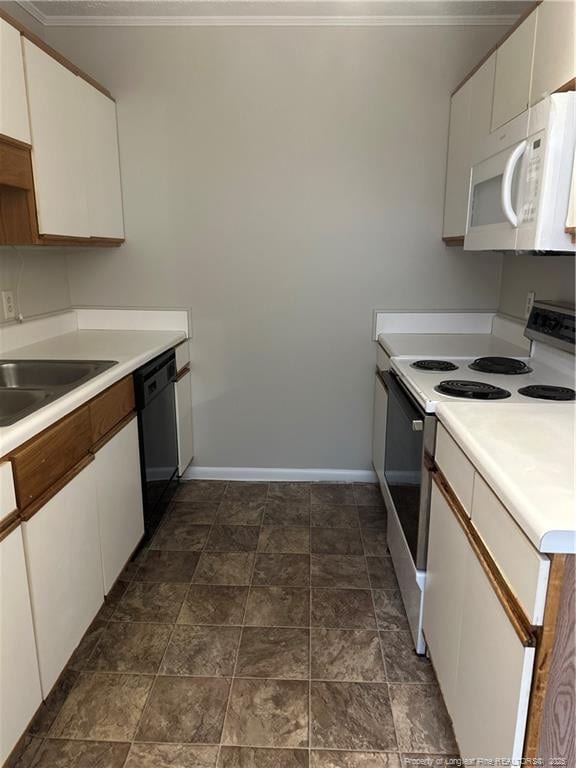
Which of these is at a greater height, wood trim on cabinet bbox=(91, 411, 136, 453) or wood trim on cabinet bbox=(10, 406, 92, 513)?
wood trim on cabinet bbox=(10, 406, 92, 513)

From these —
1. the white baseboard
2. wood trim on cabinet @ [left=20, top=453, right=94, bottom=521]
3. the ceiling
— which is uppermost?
the ceiling

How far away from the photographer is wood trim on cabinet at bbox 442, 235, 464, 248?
98.1 inches

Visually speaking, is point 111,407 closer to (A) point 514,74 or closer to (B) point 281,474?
(B) point 281,474

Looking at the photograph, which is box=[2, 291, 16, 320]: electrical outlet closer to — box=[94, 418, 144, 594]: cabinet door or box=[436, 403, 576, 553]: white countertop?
box=[94, 418, 144, 594]: cabinet door

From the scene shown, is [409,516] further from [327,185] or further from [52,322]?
[52,322]

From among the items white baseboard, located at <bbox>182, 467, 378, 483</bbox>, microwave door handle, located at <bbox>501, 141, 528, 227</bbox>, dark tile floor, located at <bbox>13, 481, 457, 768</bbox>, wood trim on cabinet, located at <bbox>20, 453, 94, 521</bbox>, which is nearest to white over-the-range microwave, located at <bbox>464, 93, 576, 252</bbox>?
microwave door handle, located at <bbox>501, 141, 528, 227</bbox>

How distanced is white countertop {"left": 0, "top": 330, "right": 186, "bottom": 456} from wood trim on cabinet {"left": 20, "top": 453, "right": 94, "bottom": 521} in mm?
170

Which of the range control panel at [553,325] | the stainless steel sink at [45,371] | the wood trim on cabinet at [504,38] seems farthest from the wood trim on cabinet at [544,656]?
the wood trim on cabinet at [504,38]

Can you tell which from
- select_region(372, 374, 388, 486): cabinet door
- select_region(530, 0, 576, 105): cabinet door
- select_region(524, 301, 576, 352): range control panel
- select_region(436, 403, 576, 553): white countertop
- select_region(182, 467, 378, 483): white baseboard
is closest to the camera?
select_region(436, 403, 576, 553): white countertop

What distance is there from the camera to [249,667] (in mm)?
1747

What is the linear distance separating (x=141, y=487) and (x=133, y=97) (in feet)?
6.44

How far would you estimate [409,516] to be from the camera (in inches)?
73.5

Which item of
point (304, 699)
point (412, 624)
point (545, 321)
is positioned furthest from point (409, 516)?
point (545, 321)

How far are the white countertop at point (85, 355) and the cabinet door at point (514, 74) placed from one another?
5.44ft
